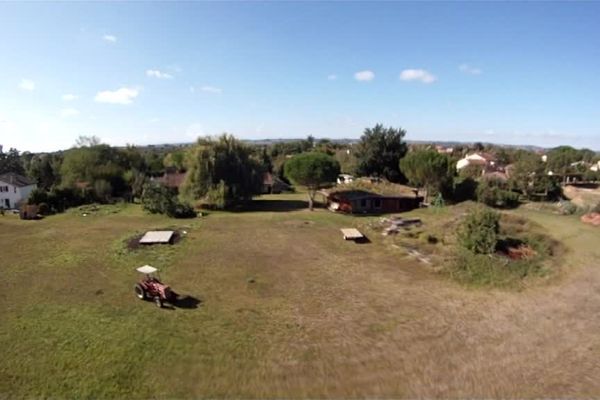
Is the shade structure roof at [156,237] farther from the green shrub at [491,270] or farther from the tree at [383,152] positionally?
the tree at [383,152]

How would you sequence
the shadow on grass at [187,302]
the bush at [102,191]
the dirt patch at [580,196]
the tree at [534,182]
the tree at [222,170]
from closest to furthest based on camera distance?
the shadow on grass at [187,302]
the tree at [222,170]
the dirt patch at [580,196]
the tree at [534,182]
the bush at [102,191]

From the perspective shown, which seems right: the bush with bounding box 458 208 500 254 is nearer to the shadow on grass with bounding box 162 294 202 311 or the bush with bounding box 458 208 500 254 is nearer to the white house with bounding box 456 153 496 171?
the shadow on grass with bounding box 162 294 202 311


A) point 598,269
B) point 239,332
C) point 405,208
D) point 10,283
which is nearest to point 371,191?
point 405,208

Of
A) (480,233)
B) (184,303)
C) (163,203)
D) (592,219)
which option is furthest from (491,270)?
(163,203)

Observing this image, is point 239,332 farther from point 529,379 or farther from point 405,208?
point 405,208

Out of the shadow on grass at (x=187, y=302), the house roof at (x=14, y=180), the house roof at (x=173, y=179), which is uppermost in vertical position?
the house roof at (x=14, y=180)

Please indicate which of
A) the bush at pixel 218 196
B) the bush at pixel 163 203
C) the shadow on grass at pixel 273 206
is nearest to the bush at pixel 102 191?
the bush at pixel 163 203
